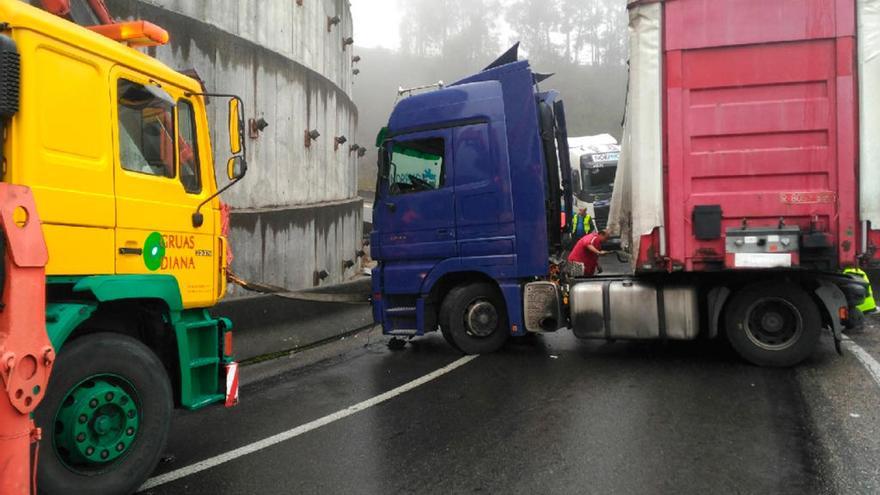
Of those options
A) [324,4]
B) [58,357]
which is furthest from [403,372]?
[324,4]

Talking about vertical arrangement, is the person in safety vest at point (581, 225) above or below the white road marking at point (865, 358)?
above

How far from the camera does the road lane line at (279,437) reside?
370 cm

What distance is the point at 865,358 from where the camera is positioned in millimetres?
6137

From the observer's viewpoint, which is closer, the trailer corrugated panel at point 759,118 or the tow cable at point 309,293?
the tow cable at point 309,293

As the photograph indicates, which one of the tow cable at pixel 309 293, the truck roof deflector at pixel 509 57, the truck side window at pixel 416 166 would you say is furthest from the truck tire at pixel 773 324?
the tow cable at pixel 309 293

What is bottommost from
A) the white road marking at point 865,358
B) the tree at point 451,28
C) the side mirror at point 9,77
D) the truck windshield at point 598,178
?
the white road marking at point 865,358

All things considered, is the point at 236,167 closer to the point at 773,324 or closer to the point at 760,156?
the point at 760,156

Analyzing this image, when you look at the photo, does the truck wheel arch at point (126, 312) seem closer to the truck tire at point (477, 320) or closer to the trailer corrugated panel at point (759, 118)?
the truck tire at point (477, 320)

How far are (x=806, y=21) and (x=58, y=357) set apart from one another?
20.8ft

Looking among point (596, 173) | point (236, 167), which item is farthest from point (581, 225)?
point (236, 167)

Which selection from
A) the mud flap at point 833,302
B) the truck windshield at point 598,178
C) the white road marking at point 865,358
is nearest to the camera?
the white road marking at point 865,358

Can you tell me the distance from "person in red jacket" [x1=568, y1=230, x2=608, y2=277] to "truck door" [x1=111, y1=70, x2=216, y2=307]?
4.61 m

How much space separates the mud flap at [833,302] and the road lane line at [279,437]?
12.1 feet

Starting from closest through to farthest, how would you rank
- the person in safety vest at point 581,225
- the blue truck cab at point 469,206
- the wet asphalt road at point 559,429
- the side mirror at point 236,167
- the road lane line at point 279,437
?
the wet asphalt road at point 559,429, the road lane line at point 279,437, the side mirror at point 236,167, the blue truck cab at point 469,206, the person in safety vest at point 581,225
